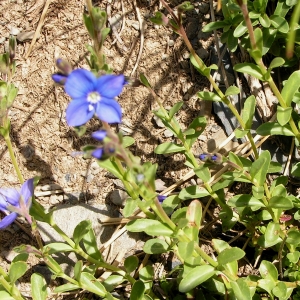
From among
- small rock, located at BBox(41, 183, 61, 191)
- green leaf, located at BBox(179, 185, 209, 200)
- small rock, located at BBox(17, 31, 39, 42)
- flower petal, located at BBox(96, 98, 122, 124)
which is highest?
small rock, located at BBox(17, 31, 39, 42)

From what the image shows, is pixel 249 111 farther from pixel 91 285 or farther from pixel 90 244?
pixel 91 285

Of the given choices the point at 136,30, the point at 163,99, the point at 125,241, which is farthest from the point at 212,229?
the point at 136,30

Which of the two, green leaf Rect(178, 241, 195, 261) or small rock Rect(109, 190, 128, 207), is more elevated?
→ small rock Rect(109, 190, 128, 207)

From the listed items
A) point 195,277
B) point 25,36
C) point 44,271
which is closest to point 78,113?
point 195,277

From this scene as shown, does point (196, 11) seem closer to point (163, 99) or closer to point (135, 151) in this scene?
point (163, 99)

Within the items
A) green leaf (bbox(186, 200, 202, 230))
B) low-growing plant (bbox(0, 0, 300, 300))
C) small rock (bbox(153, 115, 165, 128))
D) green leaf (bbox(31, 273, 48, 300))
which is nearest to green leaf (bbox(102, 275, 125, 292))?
low-growing plant (bbox(0, 0, 300, 300))

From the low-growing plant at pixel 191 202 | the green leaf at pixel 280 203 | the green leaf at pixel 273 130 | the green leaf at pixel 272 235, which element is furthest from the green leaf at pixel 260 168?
the green leaf at pixel 272 235

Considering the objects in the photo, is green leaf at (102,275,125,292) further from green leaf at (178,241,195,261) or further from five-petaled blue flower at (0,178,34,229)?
five-petaled blue flower at (0,178,34,229)
